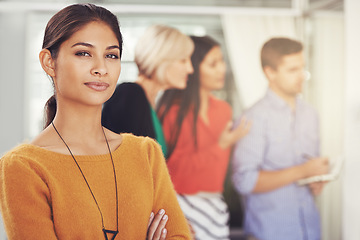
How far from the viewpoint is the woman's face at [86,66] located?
1.16 metres

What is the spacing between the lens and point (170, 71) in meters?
3.30

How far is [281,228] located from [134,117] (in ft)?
5.46

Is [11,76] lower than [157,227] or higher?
higher

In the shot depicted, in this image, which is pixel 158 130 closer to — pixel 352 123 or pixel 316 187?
pixel 316 187

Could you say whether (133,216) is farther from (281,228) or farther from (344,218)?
(344,218)

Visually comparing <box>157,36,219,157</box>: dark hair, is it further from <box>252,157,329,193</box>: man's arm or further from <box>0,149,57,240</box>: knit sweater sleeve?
<box>0,149,57,240</box>: knit sweater sleeve

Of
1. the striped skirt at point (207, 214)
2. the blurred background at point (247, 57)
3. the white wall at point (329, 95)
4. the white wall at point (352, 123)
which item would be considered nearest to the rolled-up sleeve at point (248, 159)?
the blurred background at point (247, 57)

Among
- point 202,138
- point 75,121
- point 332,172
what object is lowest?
point 332,172

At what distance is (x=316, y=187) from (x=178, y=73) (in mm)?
1453

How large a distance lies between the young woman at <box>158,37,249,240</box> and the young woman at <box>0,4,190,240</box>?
1984mm

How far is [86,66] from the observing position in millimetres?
1158

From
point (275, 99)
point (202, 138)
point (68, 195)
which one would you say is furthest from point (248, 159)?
point (68, 195)

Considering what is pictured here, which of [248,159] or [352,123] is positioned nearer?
[248,159]

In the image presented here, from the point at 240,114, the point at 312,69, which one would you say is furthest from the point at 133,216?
the point at 312,69
